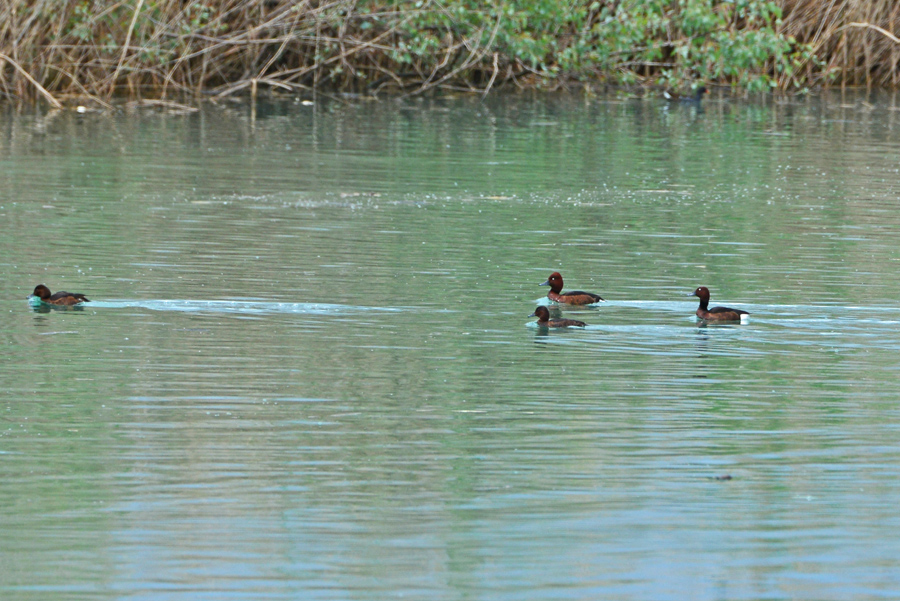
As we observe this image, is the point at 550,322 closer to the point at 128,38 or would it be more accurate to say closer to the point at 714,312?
the point at 714,312

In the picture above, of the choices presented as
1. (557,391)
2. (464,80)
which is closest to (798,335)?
(557,391)

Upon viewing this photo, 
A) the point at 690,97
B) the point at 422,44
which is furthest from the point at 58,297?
the point at 690,97

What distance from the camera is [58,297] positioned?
38.9 feet

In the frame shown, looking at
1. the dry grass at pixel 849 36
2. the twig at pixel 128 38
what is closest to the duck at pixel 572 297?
the twig at pixel 128 38

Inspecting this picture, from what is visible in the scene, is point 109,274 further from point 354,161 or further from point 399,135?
point 399,135

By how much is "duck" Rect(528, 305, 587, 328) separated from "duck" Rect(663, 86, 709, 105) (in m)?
21.0

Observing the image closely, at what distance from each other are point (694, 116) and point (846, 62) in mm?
6539

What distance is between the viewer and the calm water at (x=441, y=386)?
6582 mm

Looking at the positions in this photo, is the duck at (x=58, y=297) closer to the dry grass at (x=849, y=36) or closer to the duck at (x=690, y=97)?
the duck at (x=690, y=97)

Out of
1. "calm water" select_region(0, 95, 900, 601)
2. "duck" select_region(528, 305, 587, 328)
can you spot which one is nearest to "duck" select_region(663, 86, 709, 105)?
"calm water" select_region(0, 95, 900, 601)

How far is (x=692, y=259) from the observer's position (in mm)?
14742

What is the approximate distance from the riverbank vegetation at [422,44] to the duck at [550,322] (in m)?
17.6

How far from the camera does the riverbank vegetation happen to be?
2862 cm

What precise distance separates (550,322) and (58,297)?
352cm
